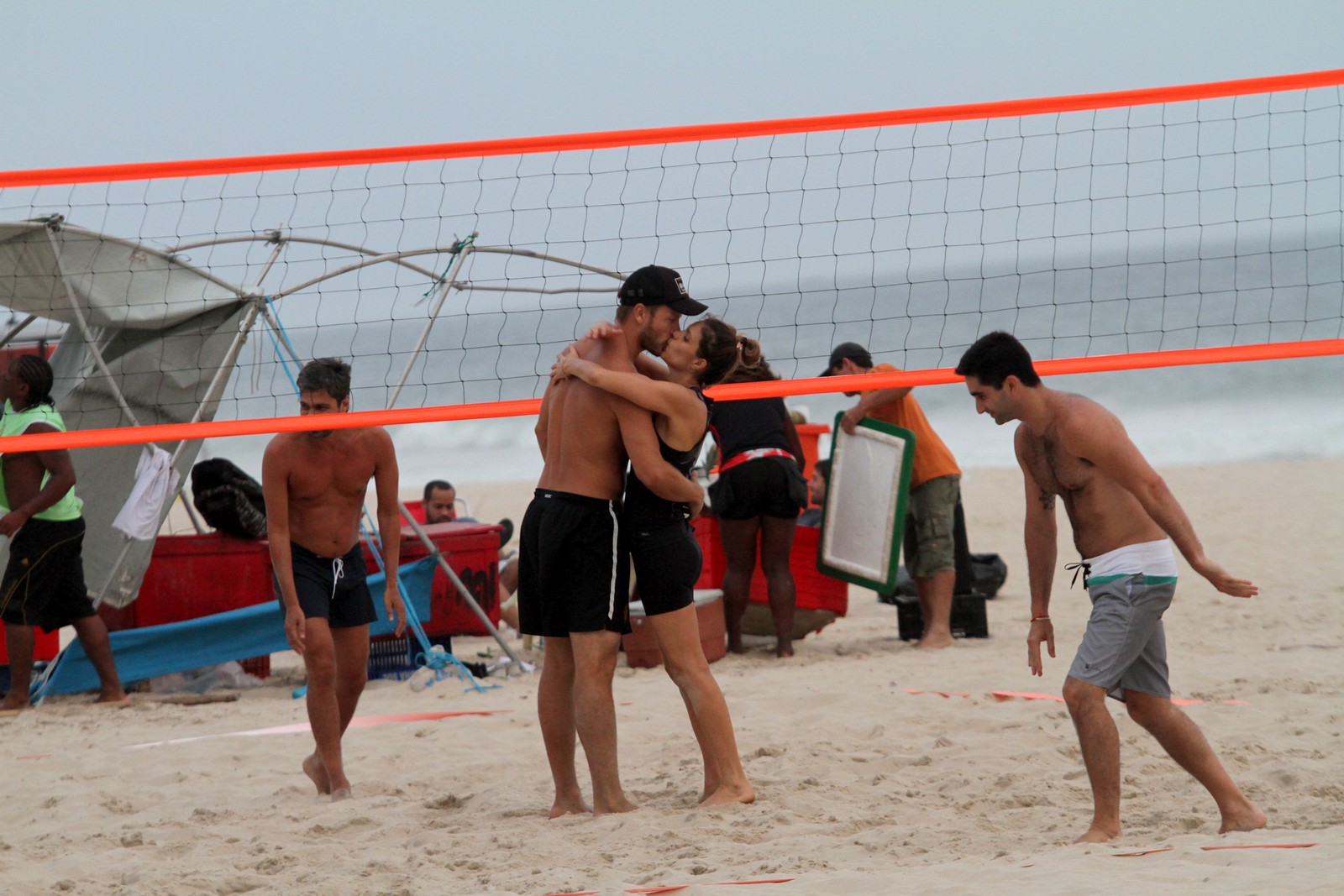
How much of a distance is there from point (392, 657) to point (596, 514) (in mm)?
3300

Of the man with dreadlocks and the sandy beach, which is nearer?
the sandy beach

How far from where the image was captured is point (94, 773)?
15.4 ft

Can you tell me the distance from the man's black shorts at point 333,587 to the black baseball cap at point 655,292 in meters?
1.37

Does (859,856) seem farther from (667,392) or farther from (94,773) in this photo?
(94,773)

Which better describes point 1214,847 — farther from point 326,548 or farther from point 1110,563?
point 326,548

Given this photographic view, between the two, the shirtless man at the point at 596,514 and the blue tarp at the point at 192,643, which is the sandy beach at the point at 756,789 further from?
the shirtless man at the point at 596,514

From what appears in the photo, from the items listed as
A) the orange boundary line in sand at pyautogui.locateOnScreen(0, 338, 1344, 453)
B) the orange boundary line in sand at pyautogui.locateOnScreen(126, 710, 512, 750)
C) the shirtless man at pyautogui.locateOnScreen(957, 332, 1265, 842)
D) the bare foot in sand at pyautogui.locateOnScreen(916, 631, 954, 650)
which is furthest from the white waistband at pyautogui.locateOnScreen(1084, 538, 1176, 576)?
the bare foot in sand at pyautogui.locateOnScreen(916, 631, 954, 650)

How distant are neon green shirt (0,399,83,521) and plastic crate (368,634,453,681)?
158 centimetres

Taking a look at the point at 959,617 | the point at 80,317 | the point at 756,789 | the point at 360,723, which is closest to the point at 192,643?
the point at 360,723

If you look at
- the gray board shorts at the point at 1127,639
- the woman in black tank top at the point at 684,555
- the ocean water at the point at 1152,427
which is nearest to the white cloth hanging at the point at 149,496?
the woman in black tank top at the point at 684,555

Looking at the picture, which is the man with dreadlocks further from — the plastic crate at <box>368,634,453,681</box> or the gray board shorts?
the gray board shorts

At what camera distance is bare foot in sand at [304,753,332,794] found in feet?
14.2

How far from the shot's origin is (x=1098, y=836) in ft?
10.8

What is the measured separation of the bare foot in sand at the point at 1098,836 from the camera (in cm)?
328
